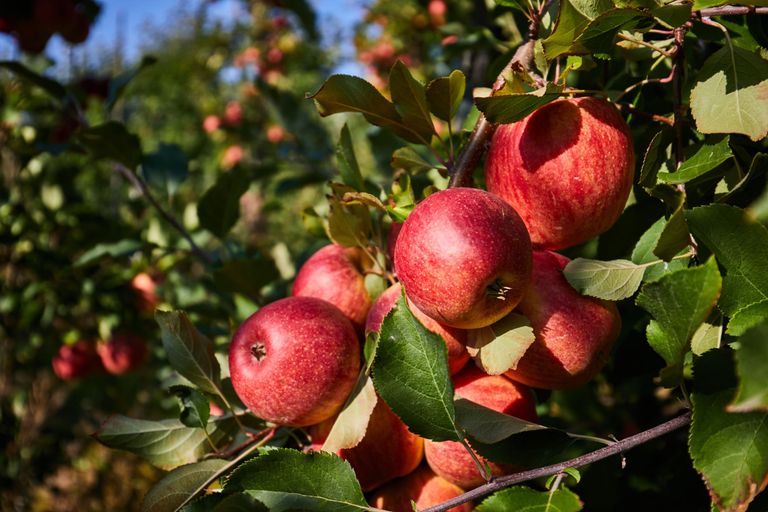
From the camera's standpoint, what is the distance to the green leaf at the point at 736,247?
20.7 inches

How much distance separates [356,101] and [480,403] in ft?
1.21

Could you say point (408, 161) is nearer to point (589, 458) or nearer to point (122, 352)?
point (589, 458)

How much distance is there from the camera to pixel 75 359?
2.44 m

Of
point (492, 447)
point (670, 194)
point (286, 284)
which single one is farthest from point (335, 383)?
point (286, 284)

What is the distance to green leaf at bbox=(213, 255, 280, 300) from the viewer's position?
1.07m

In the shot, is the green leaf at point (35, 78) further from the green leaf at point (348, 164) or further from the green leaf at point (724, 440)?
the green leaf at point (724, 440)

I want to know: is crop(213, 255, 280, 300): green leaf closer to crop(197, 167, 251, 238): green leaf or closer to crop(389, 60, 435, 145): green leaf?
crop(197, 167, 251, 238): green leaf

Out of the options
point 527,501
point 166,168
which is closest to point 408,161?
point 527,501

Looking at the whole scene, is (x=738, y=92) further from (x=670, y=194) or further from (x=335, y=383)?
(x=335, y=383)

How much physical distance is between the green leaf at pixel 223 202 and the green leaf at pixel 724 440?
82 cm

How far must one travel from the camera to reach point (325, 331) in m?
0.74

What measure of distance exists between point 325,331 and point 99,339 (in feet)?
6.45

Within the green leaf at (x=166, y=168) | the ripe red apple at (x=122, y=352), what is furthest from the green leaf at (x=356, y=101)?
the ripe red apple at (x=122, y=352)

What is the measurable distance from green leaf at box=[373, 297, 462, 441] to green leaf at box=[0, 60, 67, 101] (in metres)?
1.15
